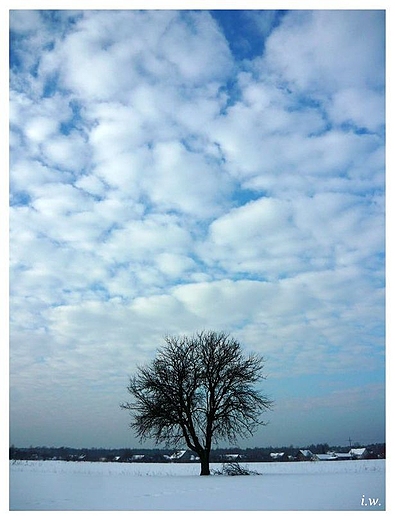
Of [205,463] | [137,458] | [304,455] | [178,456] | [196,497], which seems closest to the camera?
[196,497]

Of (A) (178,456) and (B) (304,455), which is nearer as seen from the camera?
(A) (178,456)

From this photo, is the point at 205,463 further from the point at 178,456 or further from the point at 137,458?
the point at 178,456

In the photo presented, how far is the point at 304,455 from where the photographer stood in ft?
199

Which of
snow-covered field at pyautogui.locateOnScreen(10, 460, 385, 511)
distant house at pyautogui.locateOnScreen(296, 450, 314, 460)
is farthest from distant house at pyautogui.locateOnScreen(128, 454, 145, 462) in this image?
snow-covered field at pyautogui.locateOnScreen(10, 460, 385, 511)

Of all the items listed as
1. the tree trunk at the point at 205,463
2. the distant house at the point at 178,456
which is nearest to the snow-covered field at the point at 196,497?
the tree trunk at the point at 205,463

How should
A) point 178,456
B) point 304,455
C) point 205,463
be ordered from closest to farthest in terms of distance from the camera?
1. point 205,463
2. point 178,456
3. point 304,455

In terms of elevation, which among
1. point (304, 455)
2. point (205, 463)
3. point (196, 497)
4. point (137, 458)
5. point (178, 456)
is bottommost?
point (304, 455)

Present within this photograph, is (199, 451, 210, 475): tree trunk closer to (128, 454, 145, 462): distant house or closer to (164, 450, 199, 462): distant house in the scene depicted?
(128, 454, 145, 462): distant house

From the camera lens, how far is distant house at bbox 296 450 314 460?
59972 millimetres

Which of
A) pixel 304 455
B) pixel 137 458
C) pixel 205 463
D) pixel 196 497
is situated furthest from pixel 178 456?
pixel 196 497

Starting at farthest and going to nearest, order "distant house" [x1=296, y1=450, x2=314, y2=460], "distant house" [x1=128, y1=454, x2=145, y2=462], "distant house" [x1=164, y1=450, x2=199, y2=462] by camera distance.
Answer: "distant house" [x1=296, y1=450, x2=314, y2=460]
"distant house" [x1=164, y1=450, x2=199, y2=462]
"distant house" [x1=128, y1=454, x2=145, y2=462]

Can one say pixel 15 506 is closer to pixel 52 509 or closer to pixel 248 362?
pixel 52 509
